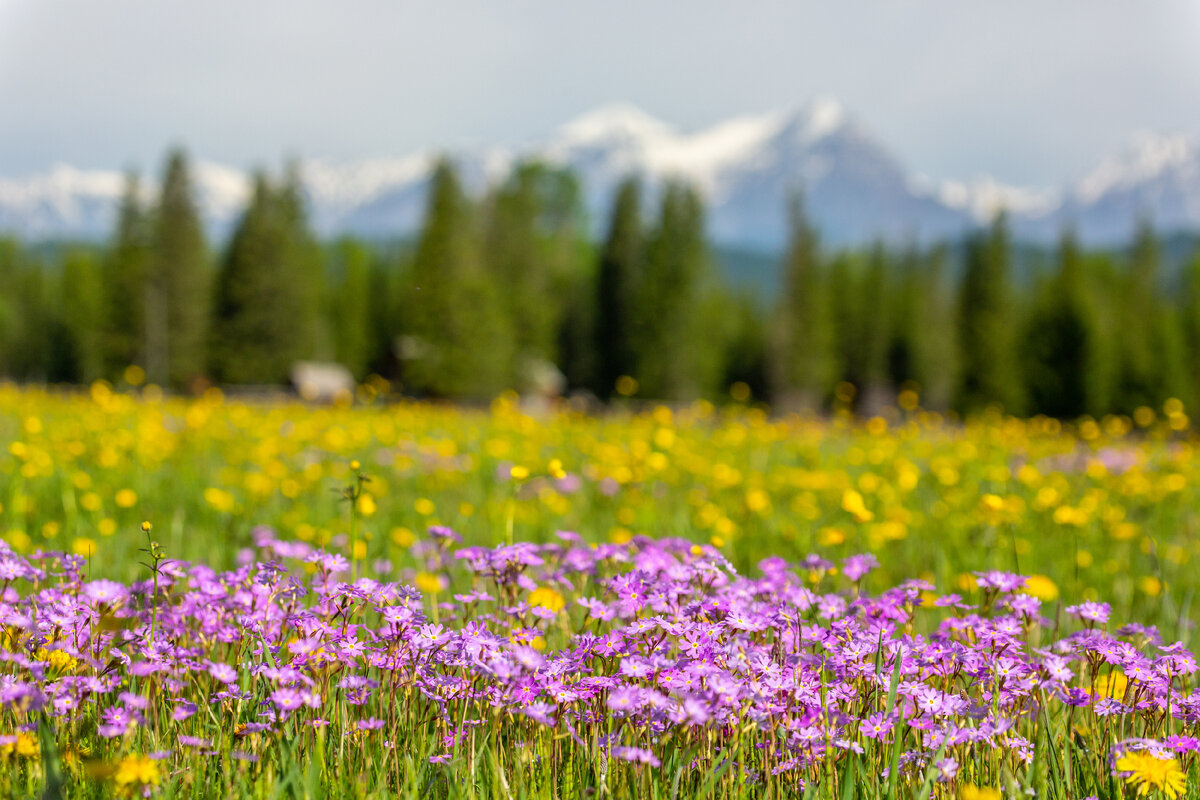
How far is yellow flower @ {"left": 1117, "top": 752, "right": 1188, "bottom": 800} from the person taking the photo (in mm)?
1477

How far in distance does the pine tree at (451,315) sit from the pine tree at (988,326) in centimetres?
2198

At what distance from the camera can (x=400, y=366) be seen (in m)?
38.7

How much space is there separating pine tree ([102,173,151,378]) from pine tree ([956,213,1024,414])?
132ft

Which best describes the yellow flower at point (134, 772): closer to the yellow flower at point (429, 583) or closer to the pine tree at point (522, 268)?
the yellow flower at point (429, 583)

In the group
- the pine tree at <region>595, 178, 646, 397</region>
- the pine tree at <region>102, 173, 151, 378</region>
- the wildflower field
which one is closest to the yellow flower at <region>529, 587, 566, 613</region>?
the wildflower field

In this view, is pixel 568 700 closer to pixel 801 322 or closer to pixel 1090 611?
pixel 1090 611

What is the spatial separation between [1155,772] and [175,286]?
155ft

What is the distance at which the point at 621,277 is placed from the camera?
130ft

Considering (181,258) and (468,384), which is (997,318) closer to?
(468,384)

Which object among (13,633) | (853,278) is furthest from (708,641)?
(853,278)

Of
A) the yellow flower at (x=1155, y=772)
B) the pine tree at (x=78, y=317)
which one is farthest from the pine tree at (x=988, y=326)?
the pine tree at (x=78, y=317)

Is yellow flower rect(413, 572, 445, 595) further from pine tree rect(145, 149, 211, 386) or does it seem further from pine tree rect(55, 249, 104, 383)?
pine tree rect(55, 249, 104, 383)

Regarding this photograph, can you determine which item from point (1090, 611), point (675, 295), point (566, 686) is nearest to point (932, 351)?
point (675, 295)

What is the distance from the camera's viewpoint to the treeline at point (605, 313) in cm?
3566
